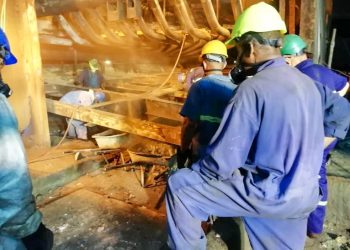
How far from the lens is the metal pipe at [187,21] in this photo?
605cm

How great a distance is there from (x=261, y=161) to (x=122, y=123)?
345 centimetres

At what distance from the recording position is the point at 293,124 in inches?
76.0

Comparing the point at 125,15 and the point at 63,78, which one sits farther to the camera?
the point at 63,78

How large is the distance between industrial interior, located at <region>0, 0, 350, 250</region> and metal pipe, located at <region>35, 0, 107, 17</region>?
0.07 ft

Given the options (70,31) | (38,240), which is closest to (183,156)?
(38,240)

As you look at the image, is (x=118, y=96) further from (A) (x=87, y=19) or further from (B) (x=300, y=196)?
(B) (x=300, y=196)

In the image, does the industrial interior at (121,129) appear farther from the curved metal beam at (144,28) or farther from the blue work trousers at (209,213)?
the blue work trousers at (209,213)

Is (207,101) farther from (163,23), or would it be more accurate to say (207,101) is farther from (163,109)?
(163,23)

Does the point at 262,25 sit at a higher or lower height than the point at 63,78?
higher

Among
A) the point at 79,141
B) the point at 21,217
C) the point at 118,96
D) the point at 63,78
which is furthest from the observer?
the point at 63,78

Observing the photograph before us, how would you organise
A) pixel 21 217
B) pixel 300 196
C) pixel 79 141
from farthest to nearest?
pixel 79 141 → pixel 300 196 → pixel 21 217

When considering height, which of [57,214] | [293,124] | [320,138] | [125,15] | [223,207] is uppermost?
[125,15]

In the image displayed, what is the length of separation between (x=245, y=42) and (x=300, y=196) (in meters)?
1.05

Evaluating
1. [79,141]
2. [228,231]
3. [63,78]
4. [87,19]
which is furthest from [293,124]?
[63,78]
